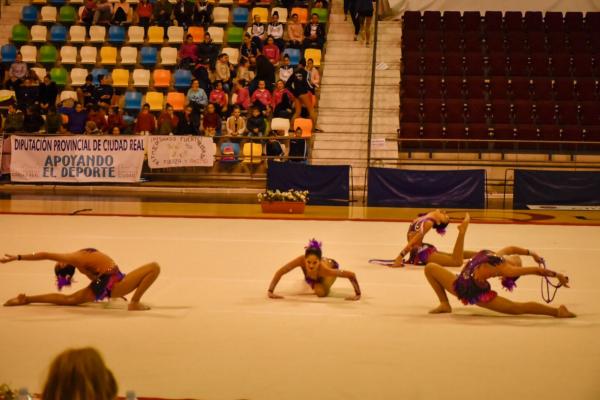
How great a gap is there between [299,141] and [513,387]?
1658 centimetres

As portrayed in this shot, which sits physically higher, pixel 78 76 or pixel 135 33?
pixel 135 33

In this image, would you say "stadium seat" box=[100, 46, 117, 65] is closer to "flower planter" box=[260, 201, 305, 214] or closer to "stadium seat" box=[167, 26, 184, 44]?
"stadium seat" box=[167, 26, 184, 44]

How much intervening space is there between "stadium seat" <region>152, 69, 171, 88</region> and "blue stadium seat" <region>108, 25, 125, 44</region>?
254 cm

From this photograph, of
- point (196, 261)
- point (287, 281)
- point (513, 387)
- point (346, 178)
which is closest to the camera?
point (513, 387)

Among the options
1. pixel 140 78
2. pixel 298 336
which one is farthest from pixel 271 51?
pixel 298 336

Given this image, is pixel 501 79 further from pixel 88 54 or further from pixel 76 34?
pixel 76 34

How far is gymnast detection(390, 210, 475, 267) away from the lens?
37.3 ft

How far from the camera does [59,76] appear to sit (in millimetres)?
26547

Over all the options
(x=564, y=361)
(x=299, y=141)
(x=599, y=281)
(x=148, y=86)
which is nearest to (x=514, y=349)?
(x=564, y=361)

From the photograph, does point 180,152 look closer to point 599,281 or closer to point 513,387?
point 599,281

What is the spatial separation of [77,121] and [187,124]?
10.1 feet

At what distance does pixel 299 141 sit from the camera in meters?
22.8

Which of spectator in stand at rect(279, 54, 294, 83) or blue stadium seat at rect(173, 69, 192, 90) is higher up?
spectator in stand at rect(279, 54, 294, 83)

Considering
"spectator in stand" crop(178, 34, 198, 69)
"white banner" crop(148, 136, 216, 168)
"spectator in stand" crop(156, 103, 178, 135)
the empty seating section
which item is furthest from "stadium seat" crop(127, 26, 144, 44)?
the empty seating section
